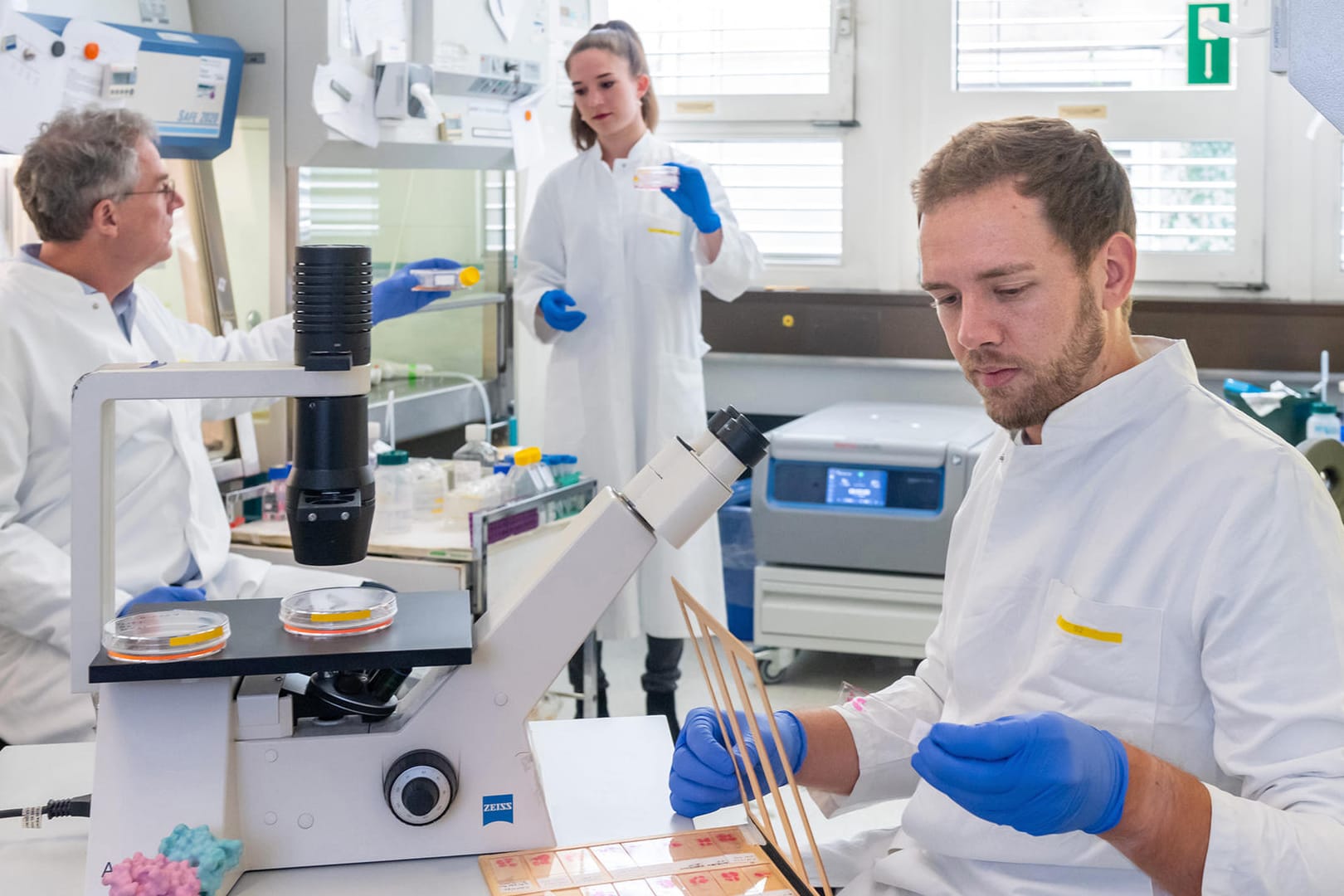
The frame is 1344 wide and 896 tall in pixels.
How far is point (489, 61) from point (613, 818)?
7.96 ft

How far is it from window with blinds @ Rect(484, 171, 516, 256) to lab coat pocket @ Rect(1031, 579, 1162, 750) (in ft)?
8.68

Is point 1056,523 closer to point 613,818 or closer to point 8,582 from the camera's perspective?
point 613,818

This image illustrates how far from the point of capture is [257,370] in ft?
3.50

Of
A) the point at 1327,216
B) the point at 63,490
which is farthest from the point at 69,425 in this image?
the point at 1327,216

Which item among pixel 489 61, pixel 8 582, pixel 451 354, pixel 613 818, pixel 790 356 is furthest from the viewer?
pixel 790 356

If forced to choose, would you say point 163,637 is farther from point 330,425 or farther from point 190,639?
point 330,425

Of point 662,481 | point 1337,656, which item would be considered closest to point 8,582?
point 662,481

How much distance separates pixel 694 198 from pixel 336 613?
2033 millimetres

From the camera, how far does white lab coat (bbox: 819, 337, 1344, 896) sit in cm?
102

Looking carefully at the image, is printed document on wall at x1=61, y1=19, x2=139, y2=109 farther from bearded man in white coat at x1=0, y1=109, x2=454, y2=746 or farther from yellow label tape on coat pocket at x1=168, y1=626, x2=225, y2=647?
yellow label tape on coat pocket at x1=168, y1=626, x2=225, y2=647

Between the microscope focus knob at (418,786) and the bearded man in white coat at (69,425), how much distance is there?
0.90 m

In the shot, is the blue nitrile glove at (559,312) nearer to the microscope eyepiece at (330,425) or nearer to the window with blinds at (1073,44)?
the window with blinds at (1073,44)

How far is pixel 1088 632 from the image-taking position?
1.15 meters

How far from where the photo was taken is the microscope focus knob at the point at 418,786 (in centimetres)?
106
